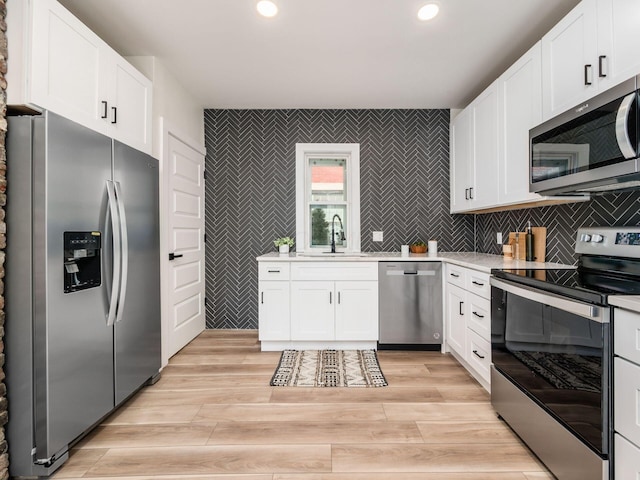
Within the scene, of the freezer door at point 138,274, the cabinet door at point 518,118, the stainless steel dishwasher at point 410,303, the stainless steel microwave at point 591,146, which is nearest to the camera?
the stainless steel microwave at point 591,146

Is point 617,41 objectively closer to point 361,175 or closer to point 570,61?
point 570,61

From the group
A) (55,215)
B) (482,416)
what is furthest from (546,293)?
(55,215)

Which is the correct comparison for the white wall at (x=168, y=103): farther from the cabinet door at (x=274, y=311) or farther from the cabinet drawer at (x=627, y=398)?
the cabinet drawer at (x=627, y=398)

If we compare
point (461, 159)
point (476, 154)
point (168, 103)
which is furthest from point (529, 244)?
point (168, 103)

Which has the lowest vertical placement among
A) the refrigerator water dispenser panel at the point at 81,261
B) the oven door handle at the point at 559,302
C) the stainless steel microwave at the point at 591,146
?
the oven door handle at the point at 559,302

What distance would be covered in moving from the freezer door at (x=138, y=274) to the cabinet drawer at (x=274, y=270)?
1.01 m

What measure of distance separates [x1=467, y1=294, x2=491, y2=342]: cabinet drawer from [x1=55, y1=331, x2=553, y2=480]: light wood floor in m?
0.42

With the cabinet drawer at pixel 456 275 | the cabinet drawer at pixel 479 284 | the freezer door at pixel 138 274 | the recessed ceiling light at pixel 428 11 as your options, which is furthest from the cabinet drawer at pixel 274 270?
the recessed ceiling light at pixel 428 11

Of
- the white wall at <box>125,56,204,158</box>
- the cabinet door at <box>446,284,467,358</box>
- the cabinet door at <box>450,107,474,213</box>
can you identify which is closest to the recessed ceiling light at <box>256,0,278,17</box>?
the white wall at <box>125,56,204,158</box>

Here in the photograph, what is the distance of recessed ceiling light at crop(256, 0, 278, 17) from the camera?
7.12ft

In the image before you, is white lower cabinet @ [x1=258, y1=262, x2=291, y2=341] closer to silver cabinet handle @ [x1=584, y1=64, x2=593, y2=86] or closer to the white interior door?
the white interior door

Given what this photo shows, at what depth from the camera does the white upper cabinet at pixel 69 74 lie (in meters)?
1.64

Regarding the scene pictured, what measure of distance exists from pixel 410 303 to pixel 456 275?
542 mm

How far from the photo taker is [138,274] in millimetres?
2355
